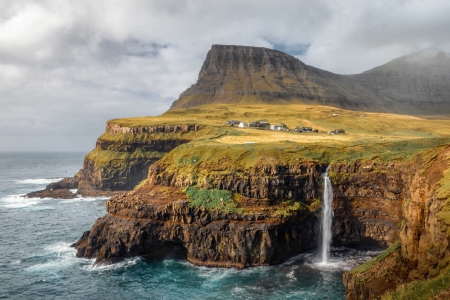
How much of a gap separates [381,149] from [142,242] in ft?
164

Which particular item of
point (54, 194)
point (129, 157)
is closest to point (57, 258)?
point (54, 194)

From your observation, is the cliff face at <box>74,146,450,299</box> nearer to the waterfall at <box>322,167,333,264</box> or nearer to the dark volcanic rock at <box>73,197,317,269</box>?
the dark volcanic rock at <box>73,197,317,269</box>

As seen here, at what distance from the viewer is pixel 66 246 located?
68.2m

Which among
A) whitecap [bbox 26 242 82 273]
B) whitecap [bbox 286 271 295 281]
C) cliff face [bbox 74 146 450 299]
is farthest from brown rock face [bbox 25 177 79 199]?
whitecap [bbox 286 271 295 281]

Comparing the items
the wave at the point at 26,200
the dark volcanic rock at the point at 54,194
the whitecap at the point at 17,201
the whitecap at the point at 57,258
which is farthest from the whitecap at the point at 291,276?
the dark volcanic rock at the point at 54,194

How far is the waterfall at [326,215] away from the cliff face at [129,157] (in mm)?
69380

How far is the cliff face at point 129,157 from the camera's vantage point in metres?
126

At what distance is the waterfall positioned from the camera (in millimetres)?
58325

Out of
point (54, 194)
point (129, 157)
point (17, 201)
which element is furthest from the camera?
point (129, 157)

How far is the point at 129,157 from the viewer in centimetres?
12812

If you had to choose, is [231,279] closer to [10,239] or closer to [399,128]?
[10,239]

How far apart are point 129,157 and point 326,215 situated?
8754 cm

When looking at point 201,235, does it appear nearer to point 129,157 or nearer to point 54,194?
point 129,157

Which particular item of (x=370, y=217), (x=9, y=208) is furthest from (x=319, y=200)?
(x=9, y=208)
